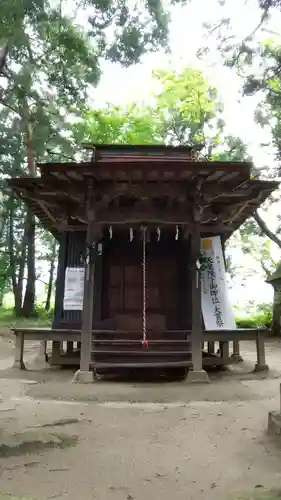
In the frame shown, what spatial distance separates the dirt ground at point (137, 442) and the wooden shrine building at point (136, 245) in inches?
44.7

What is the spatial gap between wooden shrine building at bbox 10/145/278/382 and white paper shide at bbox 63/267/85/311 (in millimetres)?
24

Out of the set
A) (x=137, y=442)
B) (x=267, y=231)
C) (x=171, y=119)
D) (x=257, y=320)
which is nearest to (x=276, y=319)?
(x=257, y=320)

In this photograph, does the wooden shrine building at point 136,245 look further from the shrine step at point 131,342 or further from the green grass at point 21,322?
the green grass at point 21,322

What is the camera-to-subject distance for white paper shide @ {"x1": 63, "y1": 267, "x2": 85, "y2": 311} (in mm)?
10836

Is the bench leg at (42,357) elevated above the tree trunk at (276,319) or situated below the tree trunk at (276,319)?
below

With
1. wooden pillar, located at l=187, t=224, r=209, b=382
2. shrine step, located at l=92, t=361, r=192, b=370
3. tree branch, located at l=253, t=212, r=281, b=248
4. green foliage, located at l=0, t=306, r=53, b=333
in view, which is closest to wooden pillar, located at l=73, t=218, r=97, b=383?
shrine step, located at l=92, t=361, r=192, b=370

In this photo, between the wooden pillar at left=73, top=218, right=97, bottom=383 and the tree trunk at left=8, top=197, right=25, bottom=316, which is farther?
the tree trunk at left=8, top=197, right=25, bottom=316

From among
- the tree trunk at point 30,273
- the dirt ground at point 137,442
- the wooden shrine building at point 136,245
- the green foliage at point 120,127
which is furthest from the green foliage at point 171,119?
the dirt ground at point 137,442

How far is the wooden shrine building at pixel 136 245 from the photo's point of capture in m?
8.42

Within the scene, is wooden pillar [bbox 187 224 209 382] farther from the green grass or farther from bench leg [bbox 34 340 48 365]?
the green grass

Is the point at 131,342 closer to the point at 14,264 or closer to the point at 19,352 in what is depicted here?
the point at 19,352

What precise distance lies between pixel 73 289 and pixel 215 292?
3396 mm

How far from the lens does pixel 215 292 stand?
9938mm

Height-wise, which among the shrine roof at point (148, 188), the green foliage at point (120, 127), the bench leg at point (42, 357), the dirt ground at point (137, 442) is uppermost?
the green foliage at point (120, 127)
